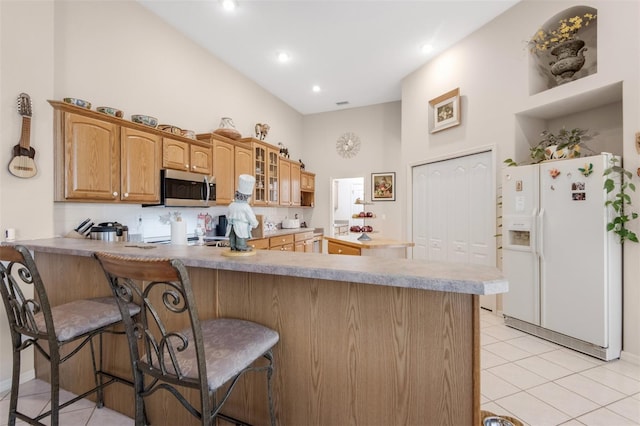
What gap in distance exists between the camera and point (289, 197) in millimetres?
5727

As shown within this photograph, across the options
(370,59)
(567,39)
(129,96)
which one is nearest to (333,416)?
(129,96)

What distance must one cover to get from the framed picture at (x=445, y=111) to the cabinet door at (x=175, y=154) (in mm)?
3416

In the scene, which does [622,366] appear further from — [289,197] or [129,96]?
[129,96]

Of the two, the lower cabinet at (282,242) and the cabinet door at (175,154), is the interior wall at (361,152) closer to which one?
the lower cabinet at (282,242)

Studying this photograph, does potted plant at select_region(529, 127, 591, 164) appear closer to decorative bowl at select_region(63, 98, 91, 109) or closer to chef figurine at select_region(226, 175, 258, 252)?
chef figurine at select_region(226, 175, 258, 252)

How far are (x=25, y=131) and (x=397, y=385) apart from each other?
114 inches

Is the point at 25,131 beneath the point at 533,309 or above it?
above

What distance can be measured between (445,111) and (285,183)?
2929 millimetres

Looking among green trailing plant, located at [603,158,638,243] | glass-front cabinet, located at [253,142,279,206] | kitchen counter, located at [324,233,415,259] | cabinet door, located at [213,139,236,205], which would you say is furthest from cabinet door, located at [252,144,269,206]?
green trailing plant, located at [603,158,638,243]

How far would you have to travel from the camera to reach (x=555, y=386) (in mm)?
2111

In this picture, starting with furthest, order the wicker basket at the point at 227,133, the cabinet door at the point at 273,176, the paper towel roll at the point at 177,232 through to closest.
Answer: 1. the cabinet door at the point at 273,176
2. the wicker basket at the point at 227,133
3. the paper towel roll at the point at 177,232

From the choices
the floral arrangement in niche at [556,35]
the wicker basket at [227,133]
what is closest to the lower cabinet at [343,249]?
the wicker basket at [227,133]

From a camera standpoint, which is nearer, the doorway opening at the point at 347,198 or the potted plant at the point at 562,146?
the potted plant at the point at 562,146

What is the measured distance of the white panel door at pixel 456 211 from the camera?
3693 mm
